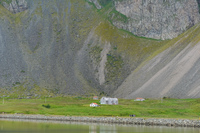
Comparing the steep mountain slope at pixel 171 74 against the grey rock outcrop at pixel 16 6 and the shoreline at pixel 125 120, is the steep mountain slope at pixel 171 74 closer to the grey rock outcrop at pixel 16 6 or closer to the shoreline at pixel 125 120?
the shoreline at pixel 125 120

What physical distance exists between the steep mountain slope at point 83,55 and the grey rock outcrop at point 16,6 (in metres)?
0.52

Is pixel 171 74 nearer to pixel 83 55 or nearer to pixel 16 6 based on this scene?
pixel 83 55

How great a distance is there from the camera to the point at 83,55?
526 feet

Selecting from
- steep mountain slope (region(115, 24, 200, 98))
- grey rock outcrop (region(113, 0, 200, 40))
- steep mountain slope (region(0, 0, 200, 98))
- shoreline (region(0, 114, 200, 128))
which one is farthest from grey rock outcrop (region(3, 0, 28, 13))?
shoreline (region(0, 114, 200, 128))

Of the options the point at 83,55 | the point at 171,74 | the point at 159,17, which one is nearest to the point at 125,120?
the point at 171,74

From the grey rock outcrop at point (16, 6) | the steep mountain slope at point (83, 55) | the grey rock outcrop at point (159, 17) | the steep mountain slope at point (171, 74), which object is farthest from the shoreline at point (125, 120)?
the grey rock outcrop at point (16, 6)

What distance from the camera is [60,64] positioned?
154000mm

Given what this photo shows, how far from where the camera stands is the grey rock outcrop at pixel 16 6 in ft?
614

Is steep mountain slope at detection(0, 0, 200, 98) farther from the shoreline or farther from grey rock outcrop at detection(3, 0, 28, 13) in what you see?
the shoreline

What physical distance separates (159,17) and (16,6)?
221 feet

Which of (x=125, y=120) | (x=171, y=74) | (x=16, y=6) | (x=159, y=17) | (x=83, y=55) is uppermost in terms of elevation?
(x=16, y=6)

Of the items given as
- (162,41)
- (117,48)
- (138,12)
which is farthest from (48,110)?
(138,12)

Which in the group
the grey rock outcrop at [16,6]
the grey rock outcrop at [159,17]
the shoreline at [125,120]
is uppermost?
the grey rock outcrop at [16,6]

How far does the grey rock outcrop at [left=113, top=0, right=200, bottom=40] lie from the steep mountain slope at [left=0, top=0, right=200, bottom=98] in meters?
4.55
